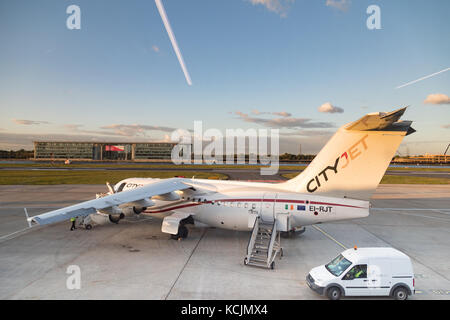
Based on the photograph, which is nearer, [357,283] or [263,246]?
[357,283]

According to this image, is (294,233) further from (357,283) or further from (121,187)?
(121,187)

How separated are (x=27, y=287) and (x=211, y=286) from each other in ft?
23.5

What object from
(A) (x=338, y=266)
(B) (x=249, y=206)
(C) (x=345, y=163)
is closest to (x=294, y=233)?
(B) (x=249, y=206)

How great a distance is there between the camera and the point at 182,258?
14.2 metres

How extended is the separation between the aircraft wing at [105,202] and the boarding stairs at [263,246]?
513 centimetres

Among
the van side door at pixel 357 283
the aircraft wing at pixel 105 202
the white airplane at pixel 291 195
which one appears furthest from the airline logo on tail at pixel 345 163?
the aircraft wing at pixel 105 202

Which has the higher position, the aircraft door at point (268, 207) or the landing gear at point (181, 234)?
the aircraft door at point (268, 207)

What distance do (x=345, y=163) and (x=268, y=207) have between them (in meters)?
4.69

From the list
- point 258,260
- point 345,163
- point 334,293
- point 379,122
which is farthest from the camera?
point 345,163

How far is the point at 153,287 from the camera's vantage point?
1097 cm

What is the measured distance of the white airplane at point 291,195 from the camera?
13.2m

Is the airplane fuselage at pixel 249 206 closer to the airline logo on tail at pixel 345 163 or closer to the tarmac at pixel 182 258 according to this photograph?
the airline logo on tail at pixel 345 163
